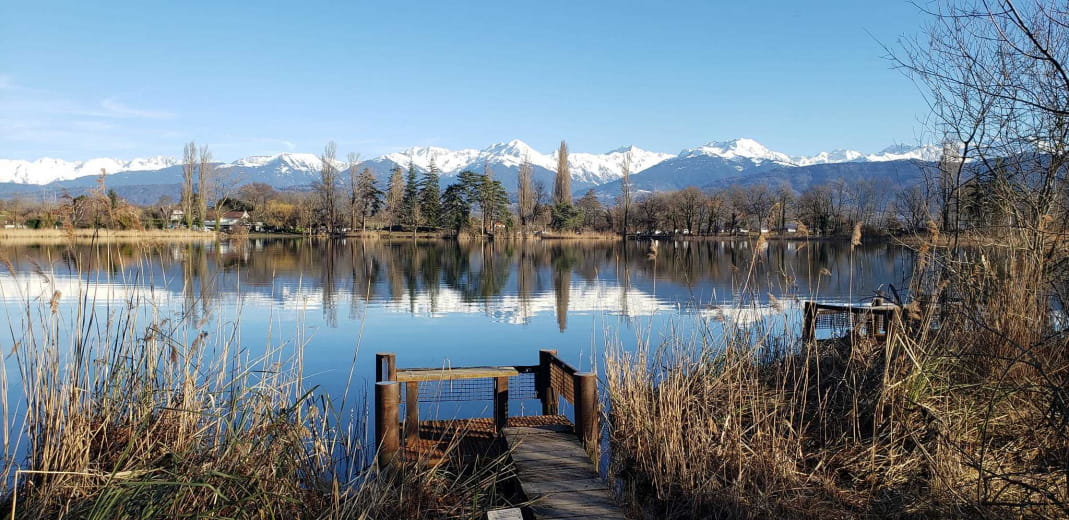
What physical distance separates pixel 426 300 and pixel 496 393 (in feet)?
38.8

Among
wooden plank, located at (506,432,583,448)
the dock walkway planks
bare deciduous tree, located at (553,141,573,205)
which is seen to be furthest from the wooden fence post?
bare deciduous tree, located at (553,141,573,205)

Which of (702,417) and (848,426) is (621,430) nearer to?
(702,417)

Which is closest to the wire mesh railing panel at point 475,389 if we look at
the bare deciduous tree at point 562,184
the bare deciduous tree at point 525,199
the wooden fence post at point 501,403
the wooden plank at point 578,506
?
the wooden fence post at point 501,403

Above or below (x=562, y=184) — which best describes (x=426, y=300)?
below

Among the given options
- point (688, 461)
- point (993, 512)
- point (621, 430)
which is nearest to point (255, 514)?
point (688, 461)

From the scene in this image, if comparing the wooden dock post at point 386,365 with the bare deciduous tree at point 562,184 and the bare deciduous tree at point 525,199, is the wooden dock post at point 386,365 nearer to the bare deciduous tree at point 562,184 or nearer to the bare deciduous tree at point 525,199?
the bare deciduous tree at point 525,199

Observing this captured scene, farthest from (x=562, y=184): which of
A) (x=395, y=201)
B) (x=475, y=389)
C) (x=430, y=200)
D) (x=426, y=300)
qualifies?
(x=475, y=389)

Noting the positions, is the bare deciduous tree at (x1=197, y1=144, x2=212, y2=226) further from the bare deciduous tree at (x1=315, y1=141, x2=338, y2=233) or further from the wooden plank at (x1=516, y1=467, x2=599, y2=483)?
the wooden plank at (x1=516, y1=467, x2=599, y2=483)

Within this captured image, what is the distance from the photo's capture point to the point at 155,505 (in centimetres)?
271

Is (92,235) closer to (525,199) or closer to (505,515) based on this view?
(505,515)

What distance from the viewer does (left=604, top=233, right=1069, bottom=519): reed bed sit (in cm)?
408

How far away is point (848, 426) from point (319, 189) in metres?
66.9

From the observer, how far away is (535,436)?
5.13m

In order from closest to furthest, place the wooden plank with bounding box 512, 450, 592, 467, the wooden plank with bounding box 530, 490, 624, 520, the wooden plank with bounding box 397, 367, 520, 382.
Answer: the wooden plank with bounding box 530, 490, 624, 520, the wooden plank with bounding box 512, 450, 592, 467, the wooden plank with bounding box 397, 367, 520, 382
